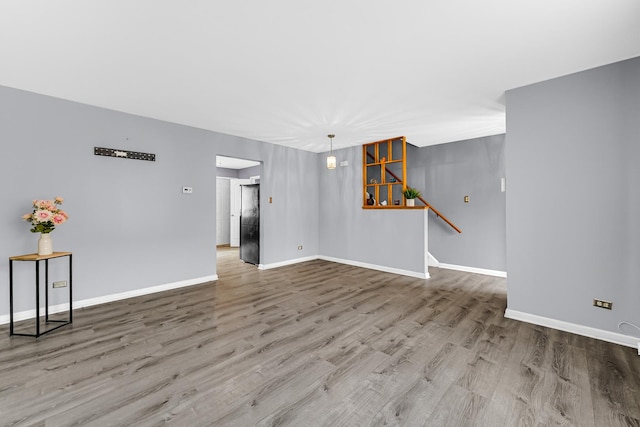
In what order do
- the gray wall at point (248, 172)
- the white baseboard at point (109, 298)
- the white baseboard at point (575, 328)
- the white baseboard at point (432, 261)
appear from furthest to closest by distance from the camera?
1. the gray wall at point (248, 172)
2. the white baseboard at point (432, 261)
3. the white baseboard at point (109, 298)
4. the white baseboard at point (575, 328)

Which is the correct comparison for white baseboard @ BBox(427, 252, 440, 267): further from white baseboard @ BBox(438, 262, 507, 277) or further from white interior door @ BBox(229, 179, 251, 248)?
white interior door @ BBox(229, 179, 251, 248)

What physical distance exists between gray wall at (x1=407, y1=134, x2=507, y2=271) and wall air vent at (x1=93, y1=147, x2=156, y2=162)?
5.24 meters

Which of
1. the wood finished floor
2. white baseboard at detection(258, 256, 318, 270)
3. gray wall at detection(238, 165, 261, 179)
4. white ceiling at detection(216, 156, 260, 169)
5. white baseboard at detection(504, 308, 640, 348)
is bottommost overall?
the wood finished floor

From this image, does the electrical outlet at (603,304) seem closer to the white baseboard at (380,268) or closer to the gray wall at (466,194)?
the white baseboard at (380,268)

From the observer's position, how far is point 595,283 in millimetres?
2701

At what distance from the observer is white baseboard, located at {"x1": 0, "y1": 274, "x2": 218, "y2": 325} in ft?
10.2

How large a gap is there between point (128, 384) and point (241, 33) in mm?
2756

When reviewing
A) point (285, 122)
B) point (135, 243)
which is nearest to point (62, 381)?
point (135, 243)

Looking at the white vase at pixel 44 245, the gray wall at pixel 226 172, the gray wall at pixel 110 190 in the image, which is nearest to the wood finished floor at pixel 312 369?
the gray wall at pixel 110 190

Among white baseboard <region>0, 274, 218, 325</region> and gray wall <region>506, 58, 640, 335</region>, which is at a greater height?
gray wall <region>506, 58, 640, 335</region>

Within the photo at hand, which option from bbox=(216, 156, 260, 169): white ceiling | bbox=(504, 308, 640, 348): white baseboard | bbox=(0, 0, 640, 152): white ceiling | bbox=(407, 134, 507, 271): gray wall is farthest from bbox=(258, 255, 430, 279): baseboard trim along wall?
bbox=(216, 156, 260, 169): white ceiling

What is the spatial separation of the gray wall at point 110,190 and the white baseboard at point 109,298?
0.21 ft

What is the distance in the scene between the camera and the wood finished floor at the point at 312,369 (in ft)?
5.54

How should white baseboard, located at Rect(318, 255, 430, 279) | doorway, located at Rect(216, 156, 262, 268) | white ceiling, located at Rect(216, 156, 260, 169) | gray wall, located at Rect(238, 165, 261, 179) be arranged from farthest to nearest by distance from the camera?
doorway, located at Rect(216, 156, 262, 268) < gray wall, located at Rect(238, 165, 261, 179) < white ceiling, located at Rect(216, 156, 260, 169) < white baseboard, located at Rect(318, 255, 430, 279)
